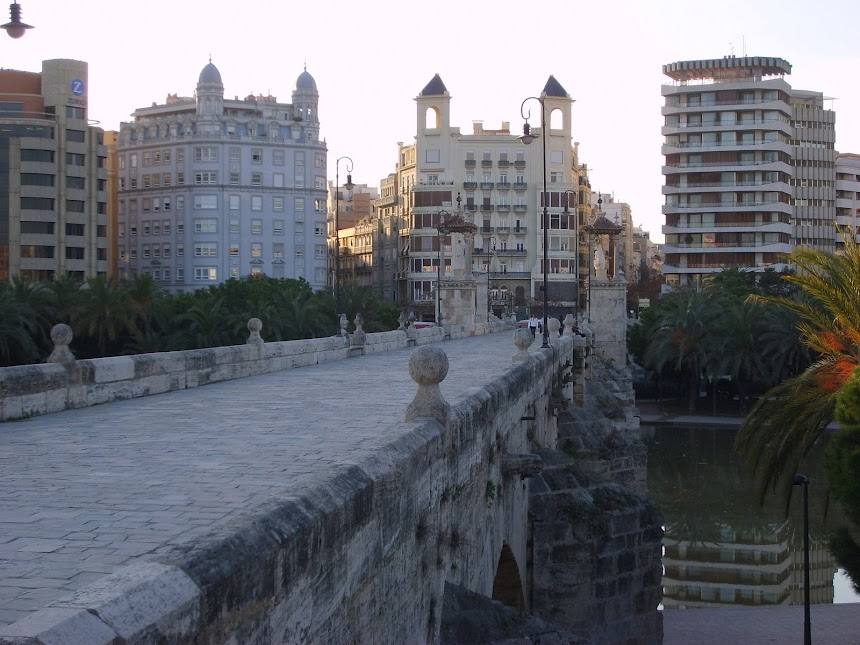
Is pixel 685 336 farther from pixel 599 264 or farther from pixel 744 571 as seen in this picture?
pixel 744 571

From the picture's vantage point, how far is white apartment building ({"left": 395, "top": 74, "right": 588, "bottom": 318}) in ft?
288

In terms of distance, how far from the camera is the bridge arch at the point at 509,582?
1441 centimetres

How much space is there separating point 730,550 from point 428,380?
22157 millimetres

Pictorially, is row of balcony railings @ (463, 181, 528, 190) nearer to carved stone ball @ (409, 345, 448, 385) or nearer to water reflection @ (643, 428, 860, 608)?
water reflection @ (643, 428, 860, 608)

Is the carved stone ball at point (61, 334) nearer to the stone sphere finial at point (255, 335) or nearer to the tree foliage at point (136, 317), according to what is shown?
the stone sphere finial at point (255, 335)

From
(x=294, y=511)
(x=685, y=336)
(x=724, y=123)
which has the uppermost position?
(x=724, y=123)

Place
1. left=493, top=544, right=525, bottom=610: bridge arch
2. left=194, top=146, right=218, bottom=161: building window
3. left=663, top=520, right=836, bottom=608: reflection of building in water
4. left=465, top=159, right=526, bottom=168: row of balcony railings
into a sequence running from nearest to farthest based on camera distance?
left=493, top=544, right=525, bottom=610: bridge arch
left=663, top=520, right=836, bottom=608: reflection of building in water
left=194, top=146, right=218, bottom=161: building window
left=465, top=159, right=526, bottom=168: row of balcony railings

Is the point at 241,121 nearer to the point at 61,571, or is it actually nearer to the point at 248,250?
the point at 248,250

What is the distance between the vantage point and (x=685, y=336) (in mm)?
55344

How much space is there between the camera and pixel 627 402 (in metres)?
42.6

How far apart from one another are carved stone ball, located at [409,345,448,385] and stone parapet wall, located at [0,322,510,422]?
426 centimetres

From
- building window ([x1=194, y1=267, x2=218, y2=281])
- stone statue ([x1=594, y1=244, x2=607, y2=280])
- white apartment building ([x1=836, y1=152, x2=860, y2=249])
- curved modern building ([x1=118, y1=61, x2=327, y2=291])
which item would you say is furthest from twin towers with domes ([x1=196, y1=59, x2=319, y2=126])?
stone statue ([x1=594, y1=244, x2=607, y2=280])

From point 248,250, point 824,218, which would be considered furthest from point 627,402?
point 824,218

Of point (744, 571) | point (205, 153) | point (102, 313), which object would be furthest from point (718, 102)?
point (744, 571)
